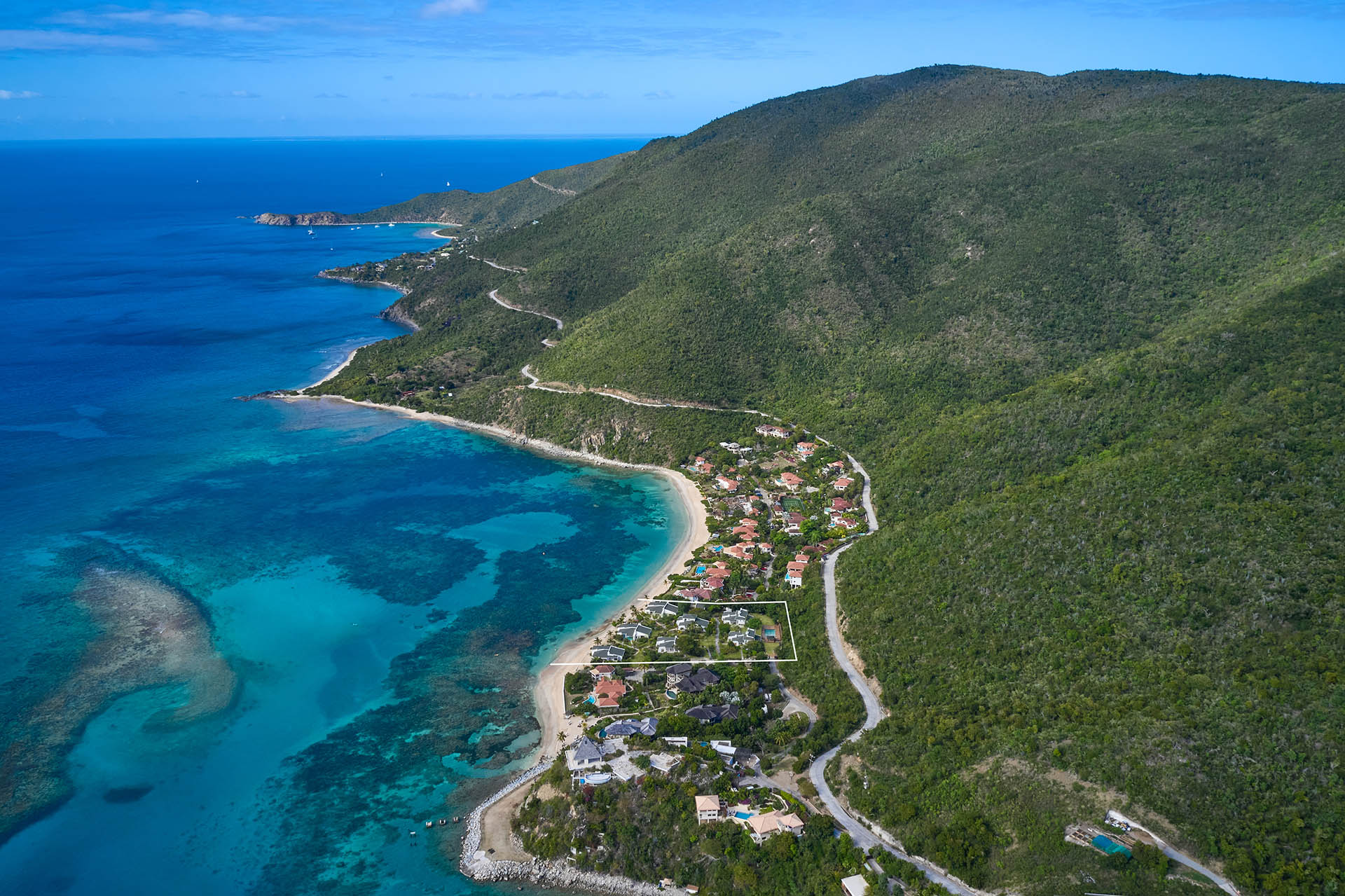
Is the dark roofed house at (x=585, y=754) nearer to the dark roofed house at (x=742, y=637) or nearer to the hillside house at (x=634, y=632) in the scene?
the hillside house at (x=634, y=632)

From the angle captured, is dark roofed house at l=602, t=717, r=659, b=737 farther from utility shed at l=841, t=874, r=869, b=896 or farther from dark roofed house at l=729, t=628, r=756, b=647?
utility shed at l=841, t=874, r=869, b=896

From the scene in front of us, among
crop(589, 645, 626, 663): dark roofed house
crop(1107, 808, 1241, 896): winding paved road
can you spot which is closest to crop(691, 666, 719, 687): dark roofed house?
crop(589, 645, 626, 663): dark roofed house

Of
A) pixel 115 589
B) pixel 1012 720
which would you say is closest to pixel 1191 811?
pixel 1012 720

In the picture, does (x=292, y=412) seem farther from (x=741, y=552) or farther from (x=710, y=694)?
(x=710, y=694)

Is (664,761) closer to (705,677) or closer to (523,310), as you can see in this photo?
(705,677)

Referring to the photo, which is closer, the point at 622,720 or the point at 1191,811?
the point at 1191,811

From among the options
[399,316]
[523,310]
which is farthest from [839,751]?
[399,316]

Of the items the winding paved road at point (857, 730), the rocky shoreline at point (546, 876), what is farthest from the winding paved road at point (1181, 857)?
the rocky shoreline at point (546, 876)
